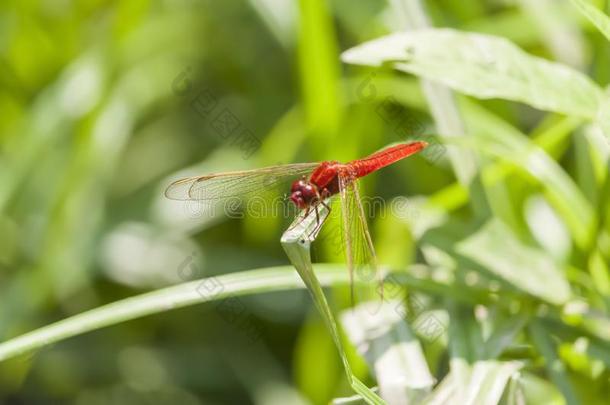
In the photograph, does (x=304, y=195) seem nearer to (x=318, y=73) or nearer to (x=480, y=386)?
(x=480, y=386)

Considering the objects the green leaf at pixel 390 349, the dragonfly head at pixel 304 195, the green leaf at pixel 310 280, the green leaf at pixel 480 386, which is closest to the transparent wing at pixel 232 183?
the dragonfly head at pixel 304 195

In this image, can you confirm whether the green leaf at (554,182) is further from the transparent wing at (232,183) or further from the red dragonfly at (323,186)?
the transparent wing at (232,183)

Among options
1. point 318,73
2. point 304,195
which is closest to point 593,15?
point 304,195

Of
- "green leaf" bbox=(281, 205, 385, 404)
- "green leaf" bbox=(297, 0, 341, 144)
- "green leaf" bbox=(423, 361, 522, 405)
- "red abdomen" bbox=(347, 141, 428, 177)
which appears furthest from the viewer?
"green leaf" bbox=(297, 0, 341, 144)

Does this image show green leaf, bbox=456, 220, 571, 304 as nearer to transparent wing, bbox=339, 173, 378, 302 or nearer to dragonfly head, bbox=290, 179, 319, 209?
transparent wing, bbox=339, 173, 378, 302

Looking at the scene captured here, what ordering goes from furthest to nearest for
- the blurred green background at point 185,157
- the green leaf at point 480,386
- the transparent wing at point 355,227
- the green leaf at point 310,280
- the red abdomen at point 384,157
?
the blurred green background at point 185,157 → the red abdomen at point 384,157 → the transparent wing at point 355,227 → the green leaf at point 480,386 → the green leaf at point 310,280

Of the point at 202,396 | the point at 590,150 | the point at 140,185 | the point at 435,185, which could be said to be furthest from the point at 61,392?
the point at 590,150

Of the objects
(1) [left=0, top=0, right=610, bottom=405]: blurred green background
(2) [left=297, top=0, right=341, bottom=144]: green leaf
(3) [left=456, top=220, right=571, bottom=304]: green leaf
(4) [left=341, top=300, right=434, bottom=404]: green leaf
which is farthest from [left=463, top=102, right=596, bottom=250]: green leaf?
(2) [left=297, top=0, right=341, bottom=144]: green leaf
